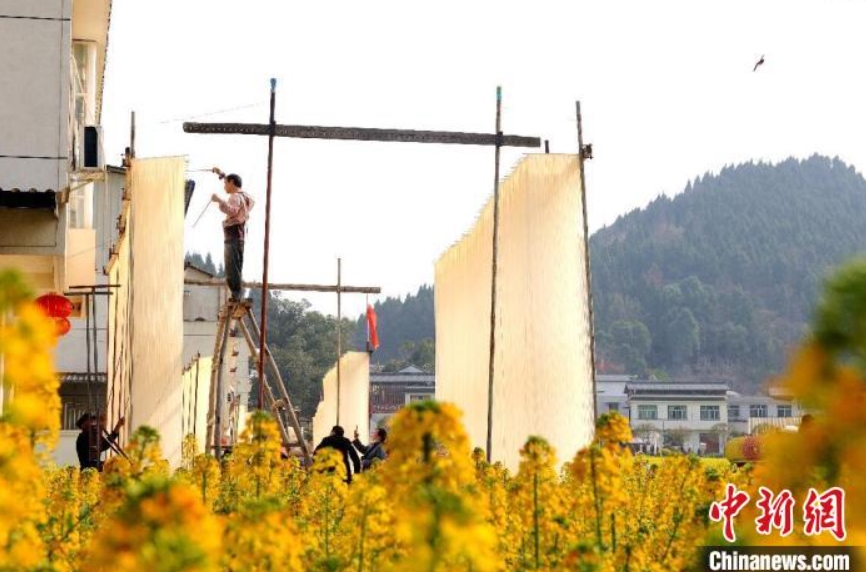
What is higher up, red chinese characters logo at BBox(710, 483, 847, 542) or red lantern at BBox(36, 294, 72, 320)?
red lantern at BBox(36, 294, 72, 320)

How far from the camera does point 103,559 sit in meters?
3.50

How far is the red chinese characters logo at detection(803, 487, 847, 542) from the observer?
9.39 ft

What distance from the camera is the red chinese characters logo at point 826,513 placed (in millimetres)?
2863

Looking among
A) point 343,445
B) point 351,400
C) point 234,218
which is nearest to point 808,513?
point 343,445

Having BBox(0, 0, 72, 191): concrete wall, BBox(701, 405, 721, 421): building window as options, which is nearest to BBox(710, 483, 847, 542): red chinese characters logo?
BBox(0, 0, 72, 191): concrete wall

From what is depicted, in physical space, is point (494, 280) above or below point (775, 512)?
above

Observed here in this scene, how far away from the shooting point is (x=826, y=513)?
327cm

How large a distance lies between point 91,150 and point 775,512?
12.0 metres

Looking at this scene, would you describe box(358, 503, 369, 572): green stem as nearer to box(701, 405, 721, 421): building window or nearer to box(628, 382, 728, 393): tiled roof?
box(628, 382, 728, 393): tiled roof

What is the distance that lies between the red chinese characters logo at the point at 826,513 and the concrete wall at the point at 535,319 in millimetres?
14128

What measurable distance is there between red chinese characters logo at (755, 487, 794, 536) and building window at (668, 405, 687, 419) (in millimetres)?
158083

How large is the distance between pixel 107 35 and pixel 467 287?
224 inches

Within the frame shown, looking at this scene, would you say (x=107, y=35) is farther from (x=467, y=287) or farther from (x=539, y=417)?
(x=539, y=417)

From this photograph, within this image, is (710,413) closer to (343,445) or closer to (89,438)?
(343,445)
